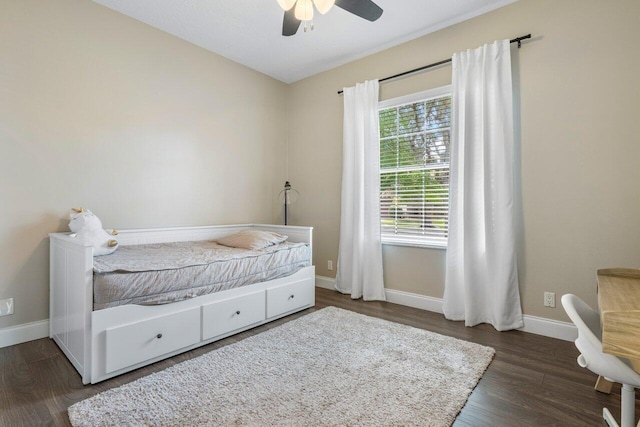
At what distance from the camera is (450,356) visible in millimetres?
2049

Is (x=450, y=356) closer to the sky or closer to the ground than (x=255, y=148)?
closer to the ground

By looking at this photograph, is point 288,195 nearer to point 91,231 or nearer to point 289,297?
point 289,297

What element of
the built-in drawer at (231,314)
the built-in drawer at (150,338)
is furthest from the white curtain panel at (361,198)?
the built-in drawer at (150,338)

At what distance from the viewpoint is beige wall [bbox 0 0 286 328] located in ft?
7.39

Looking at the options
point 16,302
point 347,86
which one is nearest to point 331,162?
point 347,86

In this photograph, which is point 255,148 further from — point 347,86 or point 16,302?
point 16,302

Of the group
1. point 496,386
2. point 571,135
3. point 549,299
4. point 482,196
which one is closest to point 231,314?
point 496,386

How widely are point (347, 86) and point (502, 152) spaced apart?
6.23 ft

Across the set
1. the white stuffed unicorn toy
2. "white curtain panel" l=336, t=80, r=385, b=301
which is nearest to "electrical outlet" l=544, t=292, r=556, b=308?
"white curtain panel" l=336, t=80, r=385, b=301

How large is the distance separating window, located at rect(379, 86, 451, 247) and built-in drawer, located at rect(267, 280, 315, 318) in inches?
38.5

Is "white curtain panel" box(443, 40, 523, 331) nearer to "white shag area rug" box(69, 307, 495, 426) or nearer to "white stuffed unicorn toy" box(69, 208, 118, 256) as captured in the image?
"white shag area rug" box(69, 307, 495, 426)

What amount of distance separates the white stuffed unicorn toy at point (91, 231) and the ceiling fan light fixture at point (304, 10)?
6.74 feet

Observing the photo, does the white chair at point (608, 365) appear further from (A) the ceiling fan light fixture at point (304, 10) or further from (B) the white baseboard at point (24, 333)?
(B) the white baseboard at point (24, 333)

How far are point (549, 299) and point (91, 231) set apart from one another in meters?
3.48
